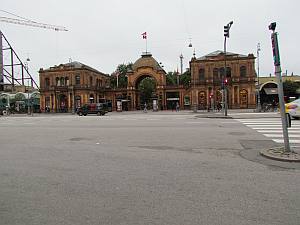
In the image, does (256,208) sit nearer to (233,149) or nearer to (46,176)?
(46,176)

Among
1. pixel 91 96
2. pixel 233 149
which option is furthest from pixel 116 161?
pixel 91 96

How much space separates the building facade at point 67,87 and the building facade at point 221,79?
1017 inches

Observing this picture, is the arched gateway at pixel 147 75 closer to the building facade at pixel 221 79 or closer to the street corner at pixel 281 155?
the building facade at pixel 221 79

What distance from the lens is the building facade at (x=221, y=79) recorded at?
2475 inches

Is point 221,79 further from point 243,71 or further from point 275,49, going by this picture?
point 275,49

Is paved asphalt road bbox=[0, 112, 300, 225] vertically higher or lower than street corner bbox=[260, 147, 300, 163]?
lower

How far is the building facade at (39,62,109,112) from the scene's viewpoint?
70750mm

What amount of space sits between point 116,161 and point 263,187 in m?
4.08

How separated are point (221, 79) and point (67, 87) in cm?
3660

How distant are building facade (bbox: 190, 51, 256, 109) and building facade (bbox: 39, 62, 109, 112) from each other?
25.8 m

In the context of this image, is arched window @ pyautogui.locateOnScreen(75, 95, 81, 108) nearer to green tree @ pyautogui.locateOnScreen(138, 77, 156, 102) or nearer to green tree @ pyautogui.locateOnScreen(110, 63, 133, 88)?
green tree @ pyautogui.locateOnScreen(110, 63, 133, 88)

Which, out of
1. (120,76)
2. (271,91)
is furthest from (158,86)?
(120,76)

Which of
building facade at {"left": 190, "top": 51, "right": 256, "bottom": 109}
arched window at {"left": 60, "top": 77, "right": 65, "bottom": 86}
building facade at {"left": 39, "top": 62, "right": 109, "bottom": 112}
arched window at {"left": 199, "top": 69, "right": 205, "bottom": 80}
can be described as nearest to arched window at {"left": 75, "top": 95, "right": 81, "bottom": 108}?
building facade at {"left": 39, "top": 62, "right": 109, "bottom": 112}

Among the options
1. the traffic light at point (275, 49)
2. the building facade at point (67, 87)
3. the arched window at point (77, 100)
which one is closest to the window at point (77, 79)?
the building facade at point (67, 87)
